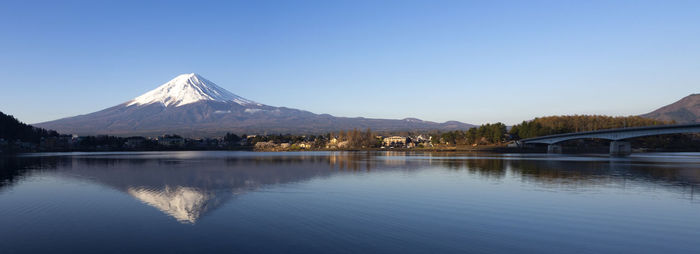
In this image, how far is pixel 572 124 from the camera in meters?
139

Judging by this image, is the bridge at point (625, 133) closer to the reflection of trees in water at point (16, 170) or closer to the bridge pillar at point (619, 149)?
the bridge pillar at point (619, 149)

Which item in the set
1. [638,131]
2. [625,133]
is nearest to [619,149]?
[625,133]

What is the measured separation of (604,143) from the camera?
11806cm

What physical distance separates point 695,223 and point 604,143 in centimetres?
11990

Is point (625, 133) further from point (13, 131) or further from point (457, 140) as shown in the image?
point (13, 131)

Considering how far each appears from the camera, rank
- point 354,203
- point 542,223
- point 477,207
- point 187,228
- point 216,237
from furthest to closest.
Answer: point 354,203
point 477,207
point 542,223
point 187,228
point 216,237

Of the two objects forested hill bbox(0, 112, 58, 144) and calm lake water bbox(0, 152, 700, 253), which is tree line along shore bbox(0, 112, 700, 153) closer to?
forested hill bbox(0, 112, 58, 144)

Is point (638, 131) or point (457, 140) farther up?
point (638, 131)

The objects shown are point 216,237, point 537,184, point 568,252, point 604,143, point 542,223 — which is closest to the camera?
point 568,252

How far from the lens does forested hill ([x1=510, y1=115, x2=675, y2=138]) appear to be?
125375mm

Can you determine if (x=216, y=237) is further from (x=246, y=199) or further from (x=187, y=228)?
(x=246, y=199)

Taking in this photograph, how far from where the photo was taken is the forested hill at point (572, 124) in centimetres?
12538

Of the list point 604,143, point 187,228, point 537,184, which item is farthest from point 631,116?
point 187,228

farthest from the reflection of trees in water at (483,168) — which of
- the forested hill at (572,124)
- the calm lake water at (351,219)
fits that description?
the forested hill at (572,124)
